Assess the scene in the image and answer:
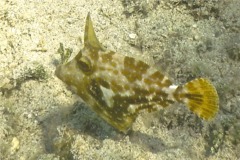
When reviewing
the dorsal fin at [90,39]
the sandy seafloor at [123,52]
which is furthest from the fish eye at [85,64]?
the sandy seafloor at [123,52]

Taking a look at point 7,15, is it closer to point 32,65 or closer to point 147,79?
point 32,65

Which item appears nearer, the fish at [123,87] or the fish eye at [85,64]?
the fish at [123,87]

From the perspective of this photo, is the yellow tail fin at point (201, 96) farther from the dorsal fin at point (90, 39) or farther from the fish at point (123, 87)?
the dorsal fin at point (90, 39)

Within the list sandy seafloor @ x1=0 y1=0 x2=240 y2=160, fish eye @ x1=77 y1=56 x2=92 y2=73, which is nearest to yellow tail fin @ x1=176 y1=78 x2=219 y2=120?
sandy seafloor @ x1=0 y1=0 x2=240 y2=160

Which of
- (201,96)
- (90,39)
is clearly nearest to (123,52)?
(90,39)

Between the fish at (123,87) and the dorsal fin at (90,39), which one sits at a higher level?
the dorsal fin at (90,39)

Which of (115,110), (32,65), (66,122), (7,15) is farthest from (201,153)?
(7,15)

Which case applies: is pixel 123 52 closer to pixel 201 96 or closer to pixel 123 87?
pixel 123 87
